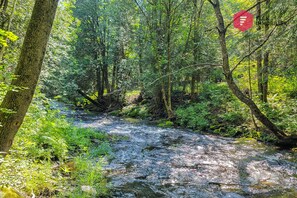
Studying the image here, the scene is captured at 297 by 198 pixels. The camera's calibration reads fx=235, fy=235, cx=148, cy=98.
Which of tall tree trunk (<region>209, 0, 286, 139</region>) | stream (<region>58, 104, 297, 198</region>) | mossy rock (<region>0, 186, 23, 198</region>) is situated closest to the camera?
mossy rock (<region>0, 186, 23, 198</region>)

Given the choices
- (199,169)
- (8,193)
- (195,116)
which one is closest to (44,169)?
(8,193)

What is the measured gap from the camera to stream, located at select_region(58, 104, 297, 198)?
468 centimetres

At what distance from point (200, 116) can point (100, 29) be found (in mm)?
14355

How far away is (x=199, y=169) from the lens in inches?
242

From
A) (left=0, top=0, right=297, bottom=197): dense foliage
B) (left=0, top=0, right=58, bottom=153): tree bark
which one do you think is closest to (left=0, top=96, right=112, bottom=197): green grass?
(left=0, top=0, right=297, bottom=197): dense foliage

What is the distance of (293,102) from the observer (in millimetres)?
10461

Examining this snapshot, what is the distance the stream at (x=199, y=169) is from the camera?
4680mm

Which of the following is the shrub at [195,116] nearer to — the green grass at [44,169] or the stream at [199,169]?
the stream at [199,169]

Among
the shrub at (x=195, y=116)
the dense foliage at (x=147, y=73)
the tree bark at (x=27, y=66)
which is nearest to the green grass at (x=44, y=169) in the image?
the dense foliage at (x=147, y=73)

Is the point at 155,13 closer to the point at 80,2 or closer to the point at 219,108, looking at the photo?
the point at 219,108

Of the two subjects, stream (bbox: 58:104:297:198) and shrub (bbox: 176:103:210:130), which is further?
shrub (bbox: 176:103:210:130)

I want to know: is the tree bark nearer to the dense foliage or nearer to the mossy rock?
the dense foliage

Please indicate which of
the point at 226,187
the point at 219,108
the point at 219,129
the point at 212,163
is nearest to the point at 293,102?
the point at 219,129

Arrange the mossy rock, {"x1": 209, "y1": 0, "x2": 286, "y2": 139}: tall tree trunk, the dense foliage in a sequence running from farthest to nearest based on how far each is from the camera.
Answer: {"x1": 209, "y1": 0, "x2": 286, "y2": 139}: tall tree trunk, the dense foliage, the mossy rock
